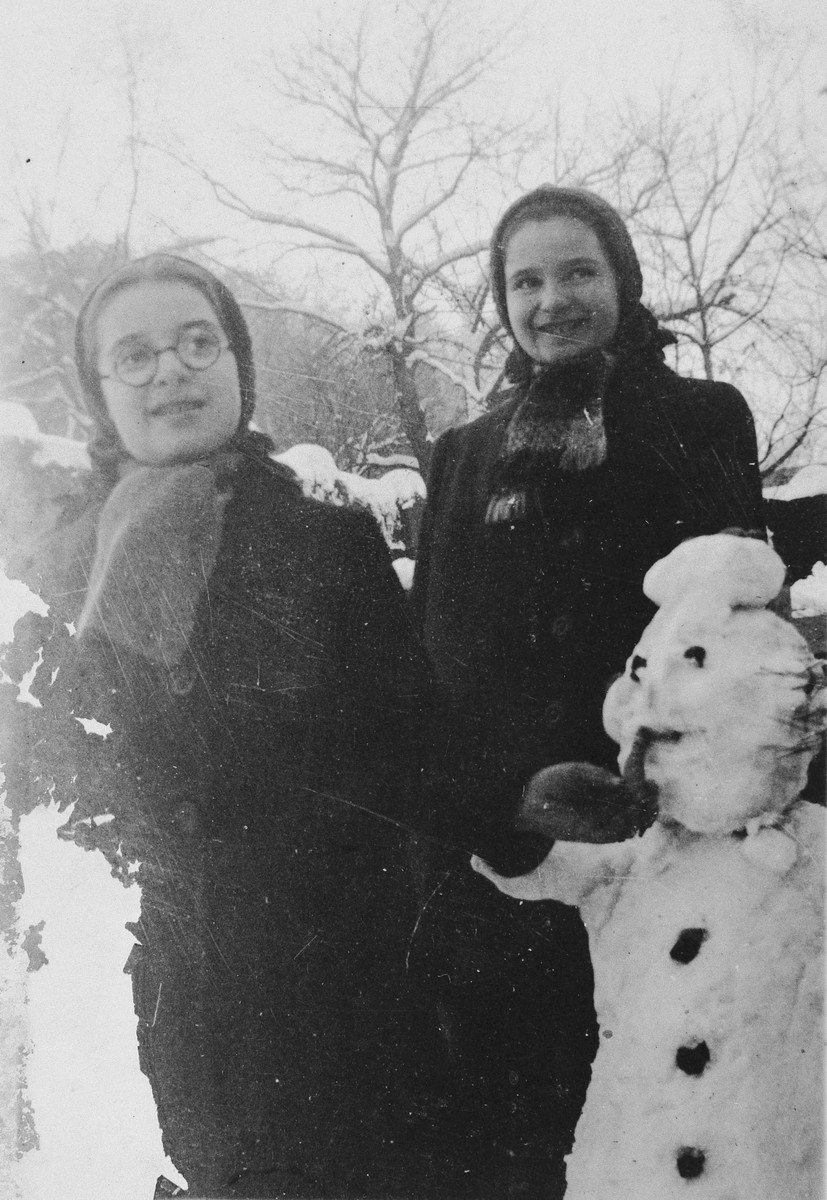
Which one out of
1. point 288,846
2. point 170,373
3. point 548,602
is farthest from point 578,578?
point 170,373

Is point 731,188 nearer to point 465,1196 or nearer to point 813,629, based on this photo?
point 813,629

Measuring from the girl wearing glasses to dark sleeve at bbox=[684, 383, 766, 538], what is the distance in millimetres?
520

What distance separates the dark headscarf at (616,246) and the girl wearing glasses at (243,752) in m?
0.51

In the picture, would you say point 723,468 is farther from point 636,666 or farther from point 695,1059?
point 695,1059

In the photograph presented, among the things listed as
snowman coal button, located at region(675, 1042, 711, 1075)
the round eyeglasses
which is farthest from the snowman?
the round eyeglasses

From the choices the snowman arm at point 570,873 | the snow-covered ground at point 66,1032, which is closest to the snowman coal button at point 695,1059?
the snowman arm at point 570,873

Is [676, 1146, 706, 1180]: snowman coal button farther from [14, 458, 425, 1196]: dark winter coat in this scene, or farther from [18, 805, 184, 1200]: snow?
[18, 805, 184, 1200]: snow

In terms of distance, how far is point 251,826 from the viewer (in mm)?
1532

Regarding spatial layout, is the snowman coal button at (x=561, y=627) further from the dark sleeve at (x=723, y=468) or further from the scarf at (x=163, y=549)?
the scarf at (x=163, y=549)

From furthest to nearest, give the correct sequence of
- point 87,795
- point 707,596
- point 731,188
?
point 87,795, point 731,188, point 707,596

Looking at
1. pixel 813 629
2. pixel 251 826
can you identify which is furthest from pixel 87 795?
pixel 813 629

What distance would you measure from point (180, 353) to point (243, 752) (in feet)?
2.24

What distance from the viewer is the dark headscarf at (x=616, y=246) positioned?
1452mm

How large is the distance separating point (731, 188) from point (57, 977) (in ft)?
5.90
